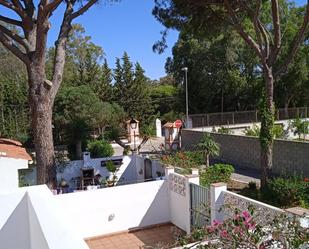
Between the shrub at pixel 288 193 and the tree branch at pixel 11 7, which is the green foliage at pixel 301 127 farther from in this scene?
the tree branch at pixel 11 7

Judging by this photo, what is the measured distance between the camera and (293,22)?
28.8 m

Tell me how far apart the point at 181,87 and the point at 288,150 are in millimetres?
20304

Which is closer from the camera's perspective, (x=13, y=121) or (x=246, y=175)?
(x=246, y=175)

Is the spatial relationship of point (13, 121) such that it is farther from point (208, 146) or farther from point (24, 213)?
point (24, 213)

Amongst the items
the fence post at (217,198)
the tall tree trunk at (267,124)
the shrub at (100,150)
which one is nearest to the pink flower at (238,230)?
the fence post at (217,198)

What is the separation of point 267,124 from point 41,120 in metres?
7.13

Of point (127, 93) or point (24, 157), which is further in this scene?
point (127, 93)

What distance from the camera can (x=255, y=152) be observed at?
17078 mm

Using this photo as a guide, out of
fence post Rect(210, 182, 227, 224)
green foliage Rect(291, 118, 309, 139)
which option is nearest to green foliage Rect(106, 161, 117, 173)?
fence post Rect(210, 182, 227, 224)

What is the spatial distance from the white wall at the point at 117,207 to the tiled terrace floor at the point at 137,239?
23 centimetres

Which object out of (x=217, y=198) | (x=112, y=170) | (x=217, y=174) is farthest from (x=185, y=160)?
(x=217, y=198)

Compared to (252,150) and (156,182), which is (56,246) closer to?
(156,182)

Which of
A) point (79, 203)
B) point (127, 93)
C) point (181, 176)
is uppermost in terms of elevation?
point (127, 93)

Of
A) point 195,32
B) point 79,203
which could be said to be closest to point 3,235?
point 79,203
